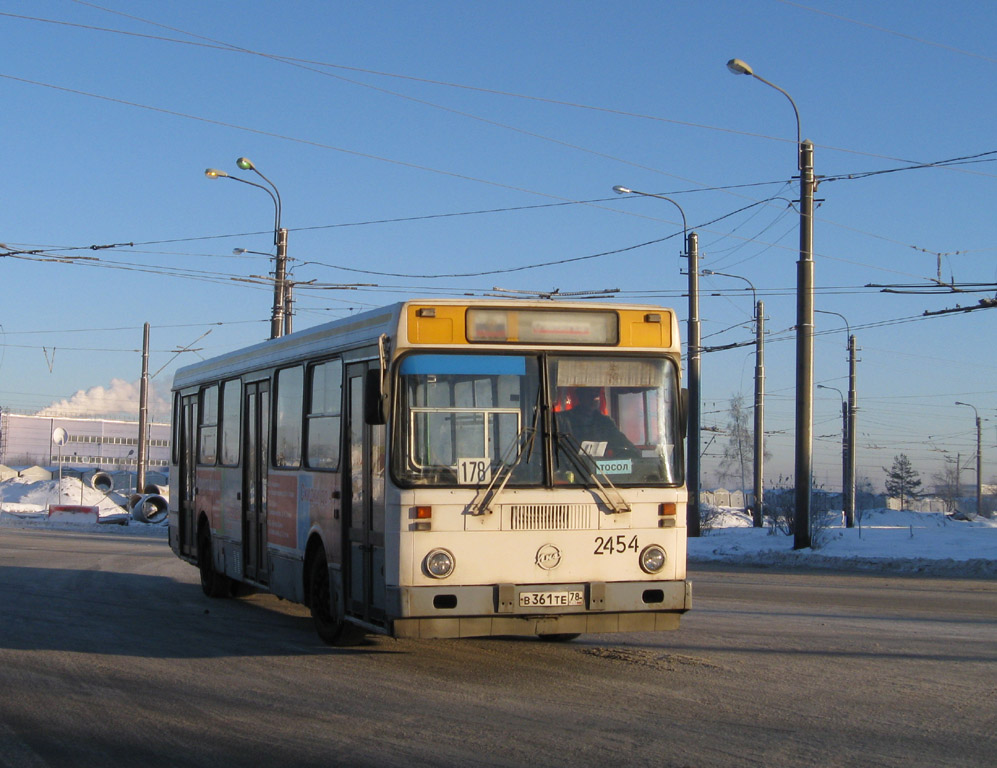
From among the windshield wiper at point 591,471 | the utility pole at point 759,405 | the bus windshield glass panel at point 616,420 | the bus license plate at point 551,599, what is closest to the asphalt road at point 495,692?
the bus license plate at point 551,599

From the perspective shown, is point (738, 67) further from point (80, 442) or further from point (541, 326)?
point (80, 442)

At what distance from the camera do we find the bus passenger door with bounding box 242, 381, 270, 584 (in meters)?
12.4

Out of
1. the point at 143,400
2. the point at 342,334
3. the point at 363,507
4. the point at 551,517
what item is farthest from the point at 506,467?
the point at 143,400

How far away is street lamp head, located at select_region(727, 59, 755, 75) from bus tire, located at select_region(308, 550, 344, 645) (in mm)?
16417

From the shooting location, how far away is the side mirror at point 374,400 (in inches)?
339

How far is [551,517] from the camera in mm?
8922

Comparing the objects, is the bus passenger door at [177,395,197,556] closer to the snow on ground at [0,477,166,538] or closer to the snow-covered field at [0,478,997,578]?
the snow-covered field at [0,478,997,578]

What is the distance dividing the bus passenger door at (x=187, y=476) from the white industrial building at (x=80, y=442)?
116m

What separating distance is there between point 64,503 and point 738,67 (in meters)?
37.3

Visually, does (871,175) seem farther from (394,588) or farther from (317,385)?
(394,588)

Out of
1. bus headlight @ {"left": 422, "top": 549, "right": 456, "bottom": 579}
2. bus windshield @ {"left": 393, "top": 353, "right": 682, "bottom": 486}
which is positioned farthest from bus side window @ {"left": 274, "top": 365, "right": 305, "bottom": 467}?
bus headlight @ {"left": 422, "top": 549, "right": 456, "bottom": 579}

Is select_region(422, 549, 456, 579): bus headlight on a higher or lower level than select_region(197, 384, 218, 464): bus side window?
lower

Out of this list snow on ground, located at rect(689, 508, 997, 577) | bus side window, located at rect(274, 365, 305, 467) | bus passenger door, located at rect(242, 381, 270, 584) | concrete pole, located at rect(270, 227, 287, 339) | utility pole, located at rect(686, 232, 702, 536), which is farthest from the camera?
utility pole, located at rect(686, 232, 702, 536)

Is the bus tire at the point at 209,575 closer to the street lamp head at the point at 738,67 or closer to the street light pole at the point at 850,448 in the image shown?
the street lamp head at the point at 738,67
